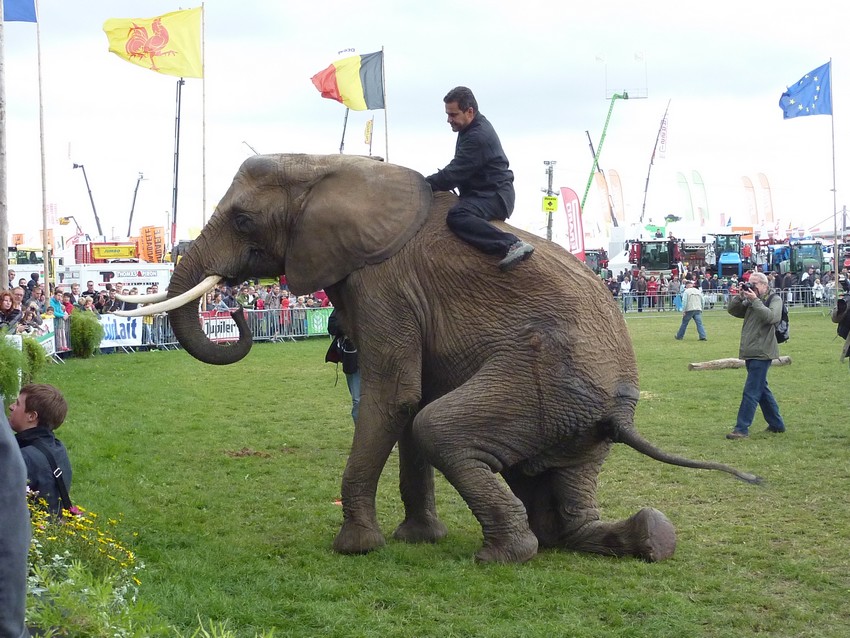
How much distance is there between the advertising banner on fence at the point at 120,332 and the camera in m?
25.4

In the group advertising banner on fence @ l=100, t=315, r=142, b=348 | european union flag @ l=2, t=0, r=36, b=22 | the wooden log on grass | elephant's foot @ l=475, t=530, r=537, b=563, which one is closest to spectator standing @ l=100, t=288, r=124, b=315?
advertising banner on fence @ l=100, t=315, r=142, b=348

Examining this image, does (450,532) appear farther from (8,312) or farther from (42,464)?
(8,312)

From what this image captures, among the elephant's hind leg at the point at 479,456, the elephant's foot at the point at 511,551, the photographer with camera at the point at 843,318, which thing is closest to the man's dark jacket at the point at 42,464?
the elephant's hind leg at the point at 479,456

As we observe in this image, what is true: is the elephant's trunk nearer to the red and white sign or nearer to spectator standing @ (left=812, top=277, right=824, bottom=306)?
the red and white sign

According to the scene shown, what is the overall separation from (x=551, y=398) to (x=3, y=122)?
448 inches

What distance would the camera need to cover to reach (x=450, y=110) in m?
7.13

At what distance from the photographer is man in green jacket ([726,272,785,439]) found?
39.8ft

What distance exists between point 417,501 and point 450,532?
1.52 ft

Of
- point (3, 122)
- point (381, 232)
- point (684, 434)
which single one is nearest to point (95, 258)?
point (3, 122)

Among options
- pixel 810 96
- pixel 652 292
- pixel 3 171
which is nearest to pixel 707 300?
pixel 652 292

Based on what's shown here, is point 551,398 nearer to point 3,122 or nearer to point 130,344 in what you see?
point 3,122

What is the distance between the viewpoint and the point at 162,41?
89.7ft

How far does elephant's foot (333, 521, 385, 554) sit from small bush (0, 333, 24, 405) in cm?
616

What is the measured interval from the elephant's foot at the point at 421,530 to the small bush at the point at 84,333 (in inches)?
686
